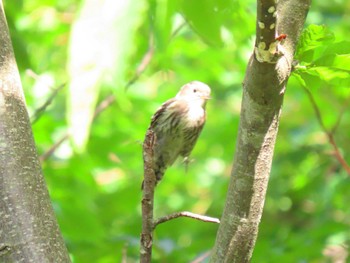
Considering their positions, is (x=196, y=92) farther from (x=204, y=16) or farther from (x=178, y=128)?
(x=204, y=16)

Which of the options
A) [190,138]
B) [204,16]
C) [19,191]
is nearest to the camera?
[204,16]

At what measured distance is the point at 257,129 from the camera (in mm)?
1135

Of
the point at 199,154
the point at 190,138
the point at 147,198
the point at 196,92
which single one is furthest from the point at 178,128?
the point at 147,198

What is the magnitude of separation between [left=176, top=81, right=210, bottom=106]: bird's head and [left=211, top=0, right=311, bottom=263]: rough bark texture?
78.0 inches

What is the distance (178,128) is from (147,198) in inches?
72.0

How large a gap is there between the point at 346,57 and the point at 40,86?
241cm

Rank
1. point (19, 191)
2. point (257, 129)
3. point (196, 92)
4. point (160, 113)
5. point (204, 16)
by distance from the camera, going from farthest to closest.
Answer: point (196, 92), point (160, 113), point (19, 191), point (257, 129), point (204, 16)

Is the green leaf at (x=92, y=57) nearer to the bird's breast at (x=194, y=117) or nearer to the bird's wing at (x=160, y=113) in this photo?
the bird's wing at (x=160, y=113)

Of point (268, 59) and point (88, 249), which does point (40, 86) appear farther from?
point (268, 59)

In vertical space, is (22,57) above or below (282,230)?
above

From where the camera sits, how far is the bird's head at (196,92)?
3.21 meters

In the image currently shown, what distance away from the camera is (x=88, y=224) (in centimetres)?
257

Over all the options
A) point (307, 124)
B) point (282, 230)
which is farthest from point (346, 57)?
point (307, 124)

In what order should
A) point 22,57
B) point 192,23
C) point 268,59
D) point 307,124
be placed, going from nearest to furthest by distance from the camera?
point 192,23 → point 268,59 → point 22,57 → point 307,124
